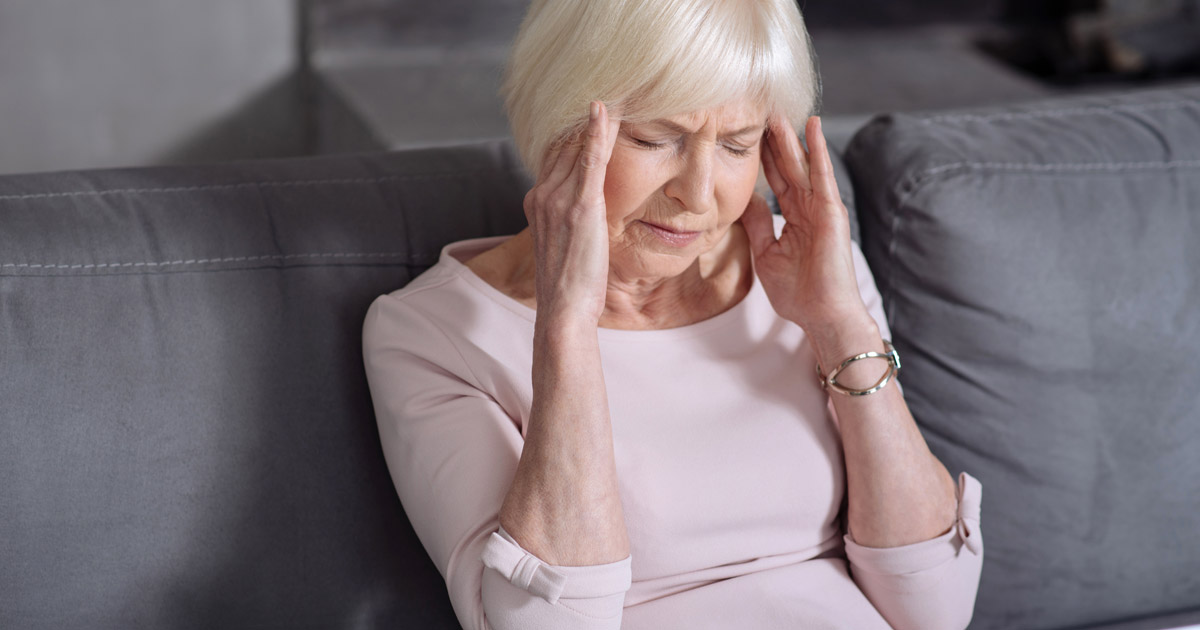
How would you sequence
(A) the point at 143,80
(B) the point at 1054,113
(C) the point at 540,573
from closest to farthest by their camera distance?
1. (C) the point at 540,573
2. (B) the point at 1054,113
3. (A) the point at 143,80

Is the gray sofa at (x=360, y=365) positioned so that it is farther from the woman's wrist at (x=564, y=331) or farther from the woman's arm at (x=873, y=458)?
the woman's wrist at (x=564, y=331)

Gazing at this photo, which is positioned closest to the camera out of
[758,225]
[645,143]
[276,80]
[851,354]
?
[645,143]

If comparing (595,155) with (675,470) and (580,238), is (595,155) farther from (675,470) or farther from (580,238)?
(675,470)

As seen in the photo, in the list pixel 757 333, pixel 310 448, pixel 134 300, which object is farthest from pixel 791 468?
pixel 134 300

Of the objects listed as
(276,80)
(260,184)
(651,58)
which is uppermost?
(651,58)

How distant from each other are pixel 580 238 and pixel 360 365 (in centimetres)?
34

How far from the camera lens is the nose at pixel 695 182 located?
117 centimetres

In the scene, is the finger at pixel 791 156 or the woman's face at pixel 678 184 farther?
the finger at pixel 791 156

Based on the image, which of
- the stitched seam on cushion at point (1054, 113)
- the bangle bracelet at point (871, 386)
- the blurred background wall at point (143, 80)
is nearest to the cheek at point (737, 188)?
the bangle bracelet at point (871, 386)

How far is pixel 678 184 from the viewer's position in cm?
119

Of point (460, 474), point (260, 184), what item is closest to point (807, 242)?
point (460, 474)

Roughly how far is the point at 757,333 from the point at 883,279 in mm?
245

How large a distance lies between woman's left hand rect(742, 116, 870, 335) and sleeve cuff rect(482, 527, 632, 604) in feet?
1.38

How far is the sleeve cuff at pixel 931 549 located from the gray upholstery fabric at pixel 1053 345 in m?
0.15
